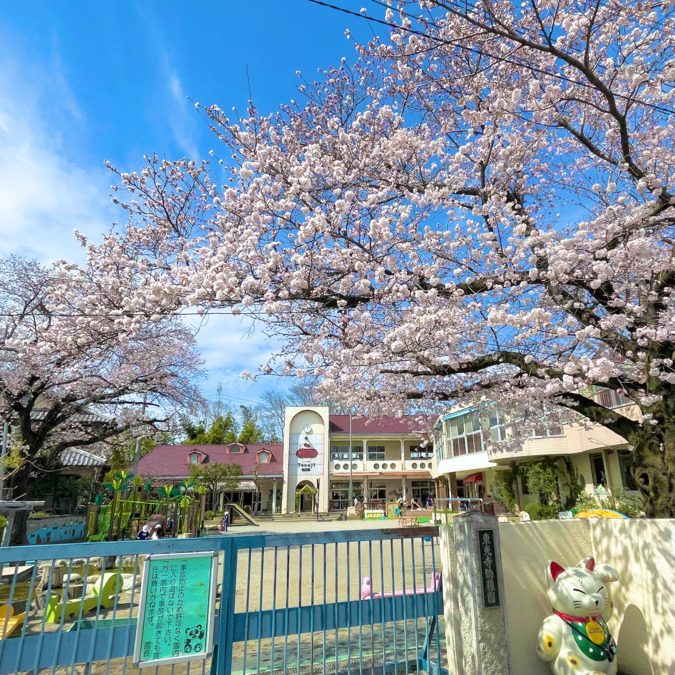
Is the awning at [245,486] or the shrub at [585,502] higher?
the awning at [245,486]

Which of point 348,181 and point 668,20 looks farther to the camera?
point 348,181

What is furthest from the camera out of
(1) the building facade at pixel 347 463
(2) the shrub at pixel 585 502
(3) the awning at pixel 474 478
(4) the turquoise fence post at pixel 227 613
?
(1) the building facade at pixel 347 463

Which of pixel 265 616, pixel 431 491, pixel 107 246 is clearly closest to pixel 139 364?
pixel 107 246

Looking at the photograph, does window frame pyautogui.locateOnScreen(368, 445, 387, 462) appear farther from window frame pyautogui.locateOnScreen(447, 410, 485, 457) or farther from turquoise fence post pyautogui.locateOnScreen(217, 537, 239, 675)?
turquoise fence post pyautogui.locateOnScreen(217, 537, 239, 675)

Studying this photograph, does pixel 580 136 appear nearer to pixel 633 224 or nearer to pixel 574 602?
pixel 633 224

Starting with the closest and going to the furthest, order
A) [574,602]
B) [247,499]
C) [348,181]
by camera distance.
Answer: [574,602]
[348,181]
[247,499]

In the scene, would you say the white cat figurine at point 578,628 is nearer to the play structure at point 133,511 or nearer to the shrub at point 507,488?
the play structure at point 133,511

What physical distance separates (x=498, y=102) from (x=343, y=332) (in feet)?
12.6

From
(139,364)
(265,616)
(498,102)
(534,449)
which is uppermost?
(498,102)

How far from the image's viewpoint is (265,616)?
367cm

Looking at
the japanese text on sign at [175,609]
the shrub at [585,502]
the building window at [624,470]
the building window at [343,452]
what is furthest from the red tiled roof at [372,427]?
the japanese text on sign at [175,609]

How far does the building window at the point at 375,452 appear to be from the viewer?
38.2 m

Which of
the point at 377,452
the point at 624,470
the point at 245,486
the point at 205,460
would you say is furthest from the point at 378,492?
the point at 624,470

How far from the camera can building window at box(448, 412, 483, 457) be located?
2580 centimetres
